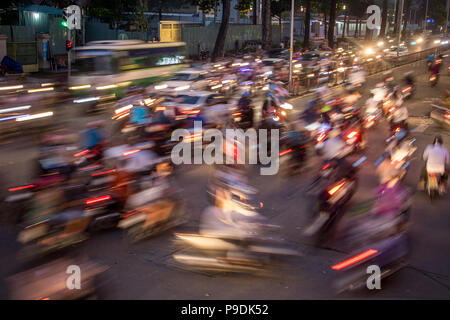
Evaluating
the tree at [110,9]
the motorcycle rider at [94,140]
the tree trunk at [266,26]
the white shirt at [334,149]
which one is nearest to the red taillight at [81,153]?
the motorcycle rider at [94,140]

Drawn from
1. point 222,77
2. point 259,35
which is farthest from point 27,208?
point 259,35

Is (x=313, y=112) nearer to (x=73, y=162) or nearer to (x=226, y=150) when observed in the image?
(x=226, y=150)

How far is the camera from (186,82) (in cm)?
2078

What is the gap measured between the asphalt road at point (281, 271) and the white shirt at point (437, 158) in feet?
2.56

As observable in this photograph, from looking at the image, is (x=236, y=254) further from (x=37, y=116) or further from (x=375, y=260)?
(x=37, y=116)

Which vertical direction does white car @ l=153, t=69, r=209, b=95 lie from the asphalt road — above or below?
above

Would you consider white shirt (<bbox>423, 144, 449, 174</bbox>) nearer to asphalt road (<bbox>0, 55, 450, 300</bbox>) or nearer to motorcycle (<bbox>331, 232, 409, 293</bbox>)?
asphalt road (<bbox>0, 55, 450, 300</bbox>)

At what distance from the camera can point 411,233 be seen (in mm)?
8508

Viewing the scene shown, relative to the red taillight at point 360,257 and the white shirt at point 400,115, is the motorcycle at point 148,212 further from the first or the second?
the white shirt at point 400,115

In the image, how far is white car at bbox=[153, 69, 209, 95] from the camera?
20.2m

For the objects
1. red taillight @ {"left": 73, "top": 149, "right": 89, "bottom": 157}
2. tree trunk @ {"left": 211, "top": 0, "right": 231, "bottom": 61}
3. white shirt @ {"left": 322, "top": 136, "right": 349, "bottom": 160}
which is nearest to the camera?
white shirt @ {"left": 322, "top": 136, "right": 349, "bottom": 160}

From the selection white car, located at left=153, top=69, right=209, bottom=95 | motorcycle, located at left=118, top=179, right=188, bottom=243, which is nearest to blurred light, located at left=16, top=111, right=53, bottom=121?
white car, located at left=153, top=69, right=209, bottom=95

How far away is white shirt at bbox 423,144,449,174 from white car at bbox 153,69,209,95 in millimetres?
12001
